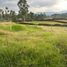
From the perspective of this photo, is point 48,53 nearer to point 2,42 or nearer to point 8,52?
point 8,52

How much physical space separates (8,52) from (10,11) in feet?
271

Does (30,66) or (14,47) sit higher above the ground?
(14,47)

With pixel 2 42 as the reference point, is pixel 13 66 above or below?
below

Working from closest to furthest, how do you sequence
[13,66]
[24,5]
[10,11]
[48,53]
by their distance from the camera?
[13,66] → [48,53] → [24,5] → [10,11]

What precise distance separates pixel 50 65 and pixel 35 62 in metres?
0.97

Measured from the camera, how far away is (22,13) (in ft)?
259

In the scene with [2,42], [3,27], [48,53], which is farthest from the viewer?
[3,27]

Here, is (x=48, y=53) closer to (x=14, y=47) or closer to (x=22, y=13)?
Result: (x=14, y=47)

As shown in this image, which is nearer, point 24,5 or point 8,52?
point 8,52

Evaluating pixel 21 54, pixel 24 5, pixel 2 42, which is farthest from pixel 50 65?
pixel 24 5

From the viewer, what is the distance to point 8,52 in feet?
46.7

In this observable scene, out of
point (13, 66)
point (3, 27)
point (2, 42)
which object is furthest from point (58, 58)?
point (3, 27)

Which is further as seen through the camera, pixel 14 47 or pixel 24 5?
pixel 24 5

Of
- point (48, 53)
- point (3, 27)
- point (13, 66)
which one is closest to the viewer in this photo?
point (13, 66)
